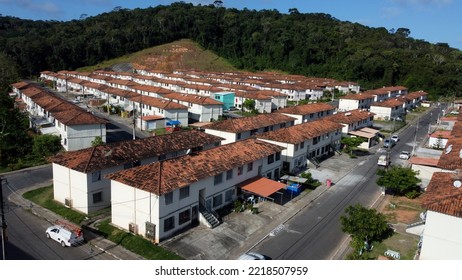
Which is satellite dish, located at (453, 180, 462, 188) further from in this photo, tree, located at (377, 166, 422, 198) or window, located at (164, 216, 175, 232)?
window, located at (164, 216, 175, 232)

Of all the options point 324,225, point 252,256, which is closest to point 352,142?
point 324,225

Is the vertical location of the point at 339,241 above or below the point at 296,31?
below

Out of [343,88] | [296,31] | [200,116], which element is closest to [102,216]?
[200,116]

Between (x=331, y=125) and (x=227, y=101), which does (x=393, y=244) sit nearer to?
(x=331, y=125)

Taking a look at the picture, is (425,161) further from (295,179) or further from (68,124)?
(68,124)

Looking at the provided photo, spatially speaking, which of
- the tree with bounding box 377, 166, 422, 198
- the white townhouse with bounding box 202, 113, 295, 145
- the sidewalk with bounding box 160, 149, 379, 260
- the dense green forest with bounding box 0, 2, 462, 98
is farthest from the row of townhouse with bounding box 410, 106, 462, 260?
the dense green forest with bounding box 0, 2, 462, 98

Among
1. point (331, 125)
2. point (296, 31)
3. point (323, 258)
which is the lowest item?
point (323, 258)

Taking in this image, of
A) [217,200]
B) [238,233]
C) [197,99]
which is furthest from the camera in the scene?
[197,99]

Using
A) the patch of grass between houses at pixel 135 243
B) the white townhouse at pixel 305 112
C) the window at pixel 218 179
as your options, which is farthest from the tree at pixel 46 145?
the white townhouse at pixel 305 112
